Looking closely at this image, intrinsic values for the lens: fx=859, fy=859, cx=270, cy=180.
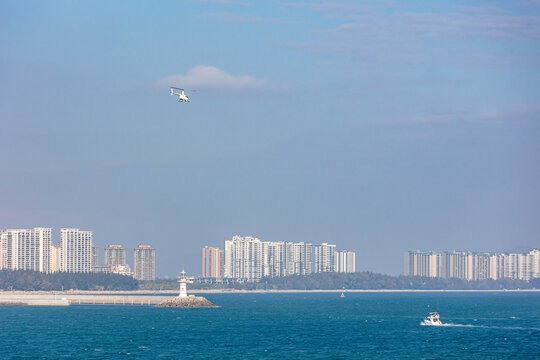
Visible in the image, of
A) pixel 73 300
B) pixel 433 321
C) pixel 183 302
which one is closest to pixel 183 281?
pixel 183 302

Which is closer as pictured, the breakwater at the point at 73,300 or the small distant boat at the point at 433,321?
the small distant boat at the point at 433,321

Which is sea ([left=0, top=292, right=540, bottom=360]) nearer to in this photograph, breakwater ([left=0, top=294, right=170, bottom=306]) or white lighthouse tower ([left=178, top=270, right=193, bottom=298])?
white lighthouse tower ([left=178, top=270, right=193, bottom=298])

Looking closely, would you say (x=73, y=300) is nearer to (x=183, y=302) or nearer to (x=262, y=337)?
(x=183, y=302)

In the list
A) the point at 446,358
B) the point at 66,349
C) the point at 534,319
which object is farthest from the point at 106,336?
the point at 534,319

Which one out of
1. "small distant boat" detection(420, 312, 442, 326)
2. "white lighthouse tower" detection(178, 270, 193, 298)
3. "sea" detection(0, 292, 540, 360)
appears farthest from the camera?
"white lighthouse tower" detection(178, 270, 193, 298)

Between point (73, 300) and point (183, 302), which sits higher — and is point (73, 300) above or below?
below

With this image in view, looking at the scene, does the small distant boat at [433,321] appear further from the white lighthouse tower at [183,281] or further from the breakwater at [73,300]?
the breakwater at [73,300]

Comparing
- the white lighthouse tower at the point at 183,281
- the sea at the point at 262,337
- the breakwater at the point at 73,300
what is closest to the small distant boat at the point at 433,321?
the sea at the point at 262,337

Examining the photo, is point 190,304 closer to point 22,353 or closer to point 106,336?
point 106,336

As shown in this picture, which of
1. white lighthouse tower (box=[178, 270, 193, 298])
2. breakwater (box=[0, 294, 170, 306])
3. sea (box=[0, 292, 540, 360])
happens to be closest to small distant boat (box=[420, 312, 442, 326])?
sea (box=[0, 292, 540, 360])

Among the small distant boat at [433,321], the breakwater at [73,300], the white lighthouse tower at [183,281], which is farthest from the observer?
the breakwater at [73,300]

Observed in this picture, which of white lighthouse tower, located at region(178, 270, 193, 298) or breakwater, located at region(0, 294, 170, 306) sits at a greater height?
white lighthouse tower, located at region(178, 270, 193, 298)

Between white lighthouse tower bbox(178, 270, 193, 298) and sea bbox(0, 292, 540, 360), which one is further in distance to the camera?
white lighthouse tower bbox(178, 270, 193, 298)
